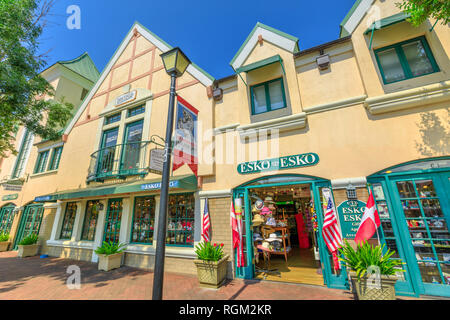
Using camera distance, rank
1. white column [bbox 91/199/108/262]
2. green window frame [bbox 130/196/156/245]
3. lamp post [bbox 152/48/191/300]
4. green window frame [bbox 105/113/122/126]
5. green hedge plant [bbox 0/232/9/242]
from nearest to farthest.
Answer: lamp post [bbox 152/48/191/300]
green window frame [bbox 130/196/156/245]
white column [bbox 91/199/108/262]
green window frame [bbox 105/113/122/126]
green hedge plant [bbox 0/232/9/242]

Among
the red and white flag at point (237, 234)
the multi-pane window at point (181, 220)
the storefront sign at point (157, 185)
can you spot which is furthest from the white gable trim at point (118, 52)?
the red and white flag at point (237, 234)

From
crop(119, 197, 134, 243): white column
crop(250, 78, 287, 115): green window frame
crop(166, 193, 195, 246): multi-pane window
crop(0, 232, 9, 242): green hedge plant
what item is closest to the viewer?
crop(250, 78, 287, 115): green window frame

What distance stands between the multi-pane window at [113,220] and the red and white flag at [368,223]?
8950 mm

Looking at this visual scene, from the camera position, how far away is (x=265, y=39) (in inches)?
283

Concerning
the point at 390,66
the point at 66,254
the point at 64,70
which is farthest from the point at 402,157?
the point at 64,70

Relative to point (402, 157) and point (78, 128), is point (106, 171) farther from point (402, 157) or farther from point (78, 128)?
point (402, 157)

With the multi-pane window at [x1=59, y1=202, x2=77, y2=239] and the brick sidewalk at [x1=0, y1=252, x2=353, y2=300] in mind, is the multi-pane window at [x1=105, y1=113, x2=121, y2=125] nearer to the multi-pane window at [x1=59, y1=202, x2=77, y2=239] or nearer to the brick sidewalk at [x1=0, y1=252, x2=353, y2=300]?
the multi-pane window at [x1=59, y1=202, x2=77, y2=239]

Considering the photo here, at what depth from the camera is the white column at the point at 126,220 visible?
26.4ft

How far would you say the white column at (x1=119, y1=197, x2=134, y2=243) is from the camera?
8047 mm

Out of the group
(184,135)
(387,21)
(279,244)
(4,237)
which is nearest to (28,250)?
(4,237)

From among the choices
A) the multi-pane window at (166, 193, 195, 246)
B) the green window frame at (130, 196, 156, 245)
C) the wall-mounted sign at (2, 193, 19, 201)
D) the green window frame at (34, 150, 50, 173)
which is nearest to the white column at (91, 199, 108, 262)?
the green window frame at (130, 196, 156, 245)

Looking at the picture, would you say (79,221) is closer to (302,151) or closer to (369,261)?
(302,151)

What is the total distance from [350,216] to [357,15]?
20.1 ft

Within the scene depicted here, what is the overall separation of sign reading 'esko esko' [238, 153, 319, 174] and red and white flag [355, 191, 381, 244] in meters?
1.67
